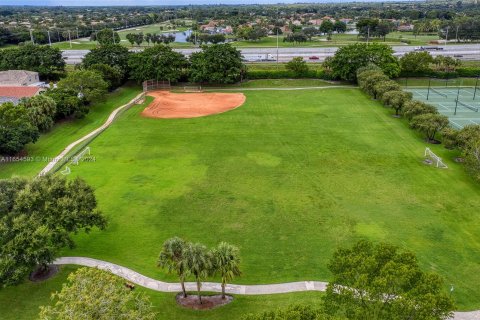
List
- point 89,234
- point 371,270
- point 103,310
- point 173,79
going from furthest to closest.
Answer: point 173,79
point 89,234
point 371,270
point 103,310

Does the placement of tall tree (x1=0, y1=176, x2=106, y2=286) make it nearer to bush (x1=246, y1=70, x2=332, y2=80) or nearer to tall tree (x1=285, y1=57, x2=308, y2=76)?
bush (x1=246, y1=70, x2=332, y2=80)

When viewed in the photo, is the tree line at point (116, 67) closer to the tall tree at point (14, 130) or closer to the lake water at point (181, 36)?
the tall tree at point (14, 130)

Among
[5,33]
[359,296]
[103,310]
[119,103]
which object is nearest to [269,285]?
[359,296]

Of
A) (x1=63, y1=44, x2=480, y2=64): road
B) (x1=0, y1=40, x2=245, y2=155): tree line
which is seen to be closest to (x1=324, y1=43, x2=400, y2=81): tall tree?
(x1=63, y1=44, x2=480, y2=64): road

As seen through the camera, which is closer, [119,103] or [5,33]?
[119,103]

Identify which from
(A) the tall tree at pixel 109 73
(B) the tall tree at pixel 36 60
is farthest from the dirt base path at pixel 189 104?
(B) the tall tree at pixel 36 60

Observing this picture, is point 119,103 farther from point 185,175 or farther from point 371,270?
point 371,270
